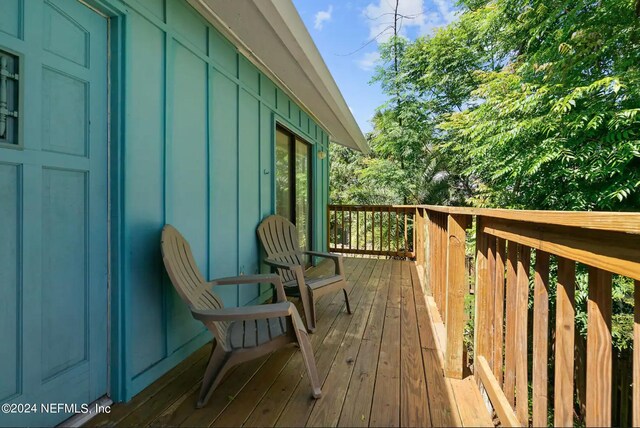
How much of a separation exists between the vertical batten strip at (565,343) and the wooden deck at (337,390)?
660 millimetres

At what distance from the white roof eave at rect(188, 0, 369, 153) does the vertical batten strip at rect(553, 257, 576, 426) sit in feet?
6.89

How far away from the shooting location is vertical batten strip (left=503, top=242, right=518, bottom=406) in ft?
4.04

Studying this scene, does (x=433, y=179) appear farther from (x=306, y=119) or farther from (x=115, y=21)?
(x=115, y=21)

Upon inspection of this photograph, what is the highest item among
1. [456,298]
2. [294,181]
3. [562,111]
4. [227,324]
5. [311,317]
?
[562,111]

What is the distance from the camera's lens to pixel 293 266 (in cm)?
240

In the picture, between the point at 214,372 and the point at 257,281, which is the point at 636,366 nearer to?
the point at 214,372

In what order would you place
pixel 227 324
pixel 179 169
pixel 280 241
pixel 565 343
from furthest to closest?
pixel 280 241 → pixel 179 169 → pixel 227 324 → pixel 565 343

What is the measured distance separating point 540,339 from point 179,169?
2.08m

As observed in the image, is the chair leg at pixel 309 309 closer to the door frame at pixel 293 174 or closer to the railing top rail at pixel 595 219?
the door frame at pixel 293 174

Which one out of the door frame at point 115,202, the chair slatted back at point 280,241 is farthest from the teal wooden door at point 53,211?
the chair slatted back at point 280,241

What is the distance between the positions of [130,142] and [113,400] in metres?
1.36

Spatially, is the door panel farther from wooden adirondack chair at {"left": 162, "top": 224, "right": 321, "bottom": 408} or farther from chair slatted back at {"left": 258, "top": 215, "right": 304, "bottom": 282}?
wooden adirondack chair at {"left": 162, "top": 224, "right": 321, "bottom": 408}

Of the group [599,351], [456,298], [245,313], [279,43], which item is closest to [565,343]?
[599,351]

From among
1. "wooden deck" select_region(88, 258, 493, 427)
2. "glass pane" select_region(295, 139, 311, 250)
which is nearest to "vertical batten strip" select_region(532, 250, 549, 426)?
"wooden deck" select_region(88, 258, 493, 427)
